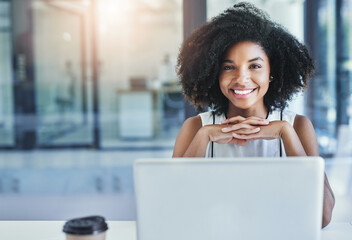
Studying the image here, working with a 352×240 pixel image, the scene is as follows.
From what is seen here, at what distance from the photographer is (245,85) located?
1368 mm

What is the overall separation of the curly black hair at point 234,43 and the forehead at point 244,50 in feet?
0.04

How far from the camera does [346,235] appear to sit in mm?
1135

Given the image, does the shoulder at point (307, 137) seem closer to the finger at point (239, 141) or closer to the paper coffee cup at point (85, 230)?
the finger at point (239, 141)

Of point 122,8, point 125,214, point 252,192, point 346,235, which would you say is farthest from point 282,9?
point 252,192

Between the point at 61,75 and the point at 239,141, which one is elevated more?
the point at 61,75

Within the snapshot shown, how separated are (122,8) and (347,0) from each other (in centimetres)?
245

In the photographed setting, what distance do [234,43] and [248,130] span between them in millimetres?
297

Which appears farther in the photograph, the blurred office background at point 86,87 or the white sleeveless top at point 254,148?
the blurred office background at point 86,87

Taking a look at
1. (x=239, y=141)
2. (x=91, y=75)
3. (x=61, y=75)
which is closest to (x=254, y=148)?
(x=239, y=141)

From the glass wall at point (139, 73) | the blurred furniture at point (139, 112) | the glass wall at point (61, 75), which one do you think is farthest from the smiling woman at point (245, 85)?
the glass wall at point (61, 75)

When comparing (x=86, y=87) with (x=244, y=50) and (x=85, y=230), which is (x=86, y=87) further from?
(x=85, y=230)

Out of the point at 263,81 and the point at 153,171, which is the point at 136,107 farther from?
the point at 153,171

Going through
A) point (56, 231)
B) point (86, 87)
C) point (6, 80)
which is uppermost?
point (6, 80)

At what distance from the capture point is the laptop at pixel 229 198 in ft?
2.43
